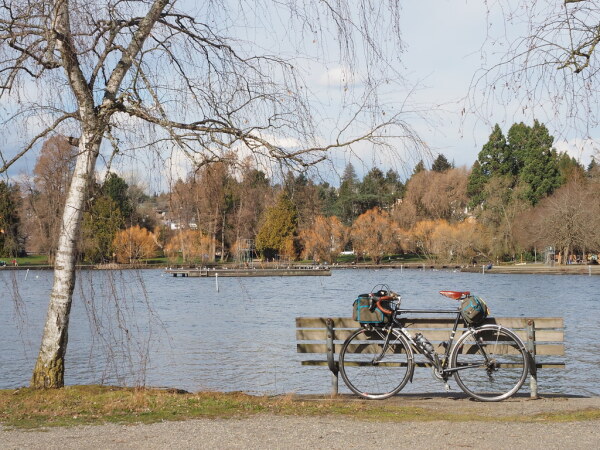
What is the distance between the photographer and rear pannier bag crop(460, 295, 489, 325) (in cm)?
859

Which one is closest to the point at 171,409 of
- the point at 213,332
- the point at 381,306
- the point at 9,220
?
the point at 381,306

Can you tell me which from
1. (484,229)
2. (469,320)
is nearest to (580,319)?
(469,320)

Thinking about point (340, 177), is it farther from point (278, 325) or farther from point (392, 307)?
point (278, 325)

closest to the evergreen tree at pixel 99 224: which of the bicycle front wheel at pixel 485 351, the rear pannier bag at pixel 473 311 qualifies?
the rear pannier bag at pixel 473 311

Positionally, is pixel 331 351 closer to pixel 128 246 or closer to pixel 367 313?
pixel 367 313

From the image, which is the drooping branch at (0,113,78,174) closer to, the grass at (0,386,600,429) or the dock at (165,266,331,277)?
the grass at (0,386,600,429)

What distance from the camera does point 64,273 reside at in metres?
8.80

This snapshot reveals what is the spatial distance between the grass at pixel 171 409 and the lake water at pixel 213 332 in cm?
79

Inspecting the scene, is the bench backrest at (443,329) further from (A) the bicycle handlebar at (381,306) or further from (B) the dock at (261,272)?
(B) the dock at (261,272)

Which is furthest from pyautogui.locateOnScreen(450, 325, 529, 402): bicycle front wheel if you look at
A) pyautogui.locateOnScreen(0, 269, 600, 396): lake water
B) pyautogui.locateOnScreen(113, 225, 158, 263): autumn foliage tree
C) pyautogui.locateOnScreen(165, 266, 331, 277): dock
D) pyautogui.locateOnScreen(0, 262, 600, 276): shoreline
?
pyautogui.locateOnScreen(165, 266, 331, 277): dock

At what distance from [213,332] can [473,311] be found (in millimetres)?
24171

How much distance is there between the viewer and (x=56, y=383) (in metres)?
9.11

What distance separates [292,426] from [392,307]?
236cm

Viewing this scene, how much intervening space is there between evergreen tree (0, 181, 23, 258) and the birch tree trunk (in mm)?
523
